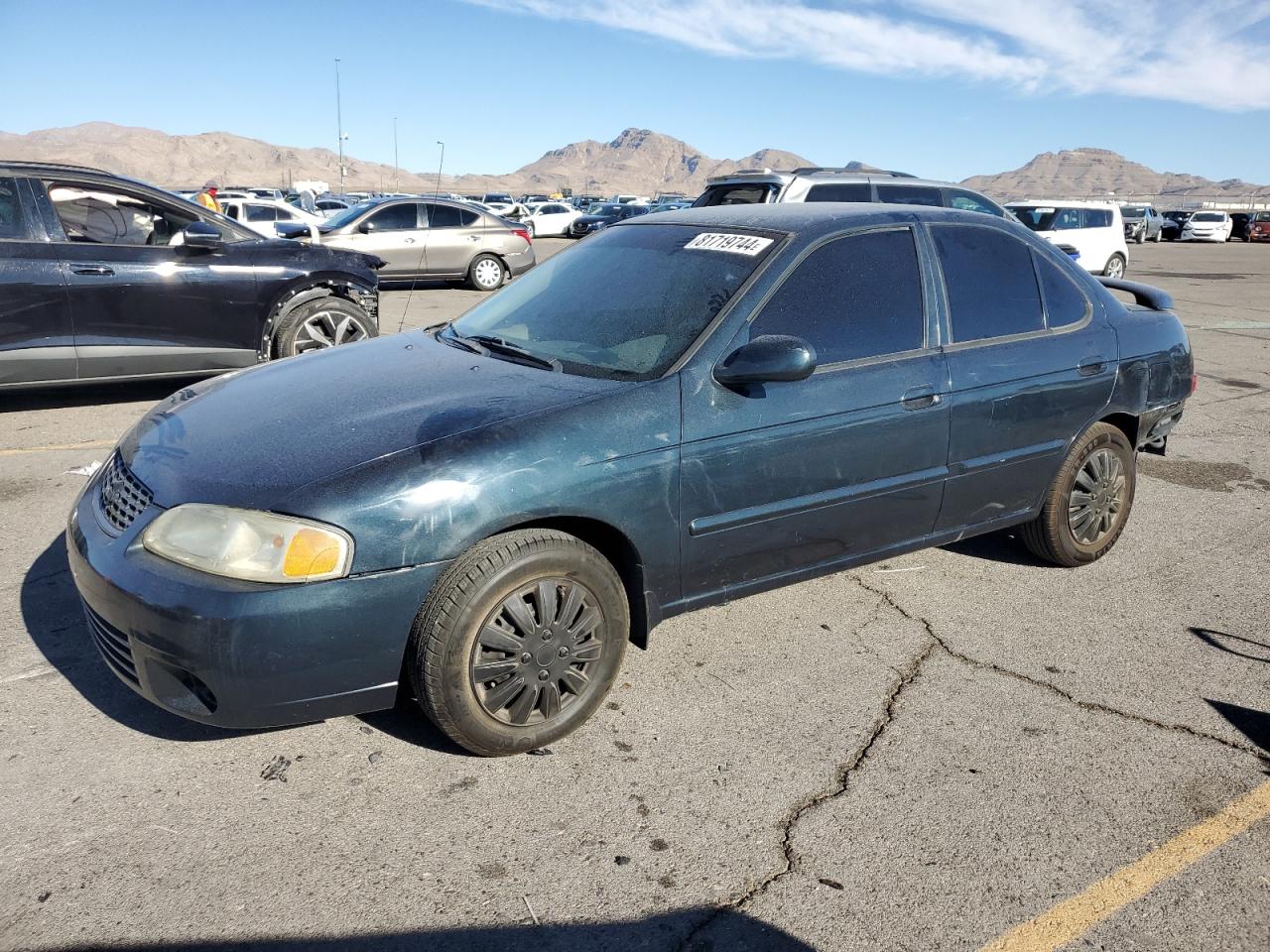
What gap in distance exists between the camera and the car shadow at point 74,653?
10.3ft

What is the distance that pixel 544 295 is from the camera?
4.01 metres

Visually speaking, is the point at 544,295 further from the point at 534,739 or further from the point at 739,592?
the point at 534,739

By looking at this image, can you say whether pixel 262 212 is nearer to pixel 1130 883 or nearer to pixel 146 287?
pixel 146 287

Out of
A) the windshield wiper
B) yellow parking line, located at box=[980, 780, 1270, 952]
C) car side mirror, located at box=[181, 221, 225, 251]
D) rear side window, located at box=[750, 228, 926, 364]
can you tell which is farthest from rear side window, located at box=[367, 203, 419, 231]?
yellow parking line, located at box=[980, 780, 1270, 952]

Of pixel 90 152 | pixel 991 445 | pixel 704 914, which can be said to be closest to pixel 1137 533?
pixel 991 445

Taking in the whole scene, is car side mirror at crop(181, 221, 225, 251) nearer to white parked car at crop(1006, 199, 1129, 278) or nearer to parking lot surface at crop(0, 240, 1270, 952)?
parking lot surface at crop(0, 240, 1270, 952)

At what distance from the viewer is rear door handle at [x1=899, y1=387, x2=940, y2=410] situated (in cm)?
367

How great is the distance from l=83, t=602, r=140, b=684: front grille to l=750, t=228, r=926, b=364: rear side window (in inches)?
86.3

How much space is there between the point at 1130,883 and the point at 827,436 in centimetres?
164

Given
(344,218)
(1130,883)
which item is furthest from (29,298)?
(344,218)

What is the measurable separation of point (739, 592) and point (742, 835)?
A: 3.25ft

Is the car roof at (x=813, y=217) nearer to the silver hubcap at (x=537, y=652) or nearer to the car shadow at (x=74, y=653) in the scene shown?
the silver hubcap at (x=537, y=652)

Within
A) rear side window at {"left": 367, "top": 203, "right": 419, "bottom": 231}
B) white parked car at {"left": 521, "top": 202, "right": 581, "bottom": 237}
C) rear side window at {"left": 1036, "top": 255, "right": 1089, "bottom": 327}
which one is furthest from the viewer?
white parked car at {"left": 521, "top": 202, "right": 581, "bottom": 237}

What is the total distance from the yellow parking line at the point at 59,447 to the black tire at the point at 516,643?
170 inches
